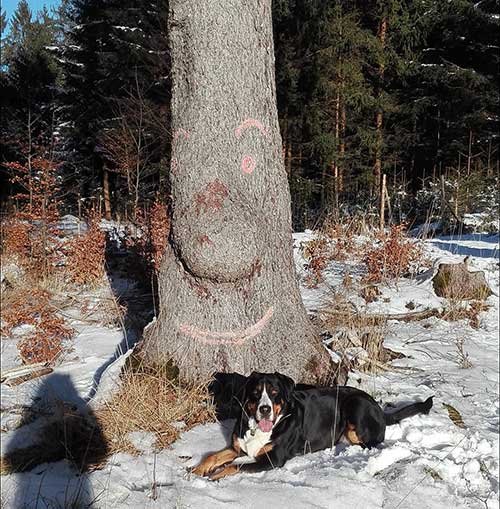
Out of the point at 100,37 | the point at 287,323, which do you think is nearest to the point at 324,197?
the point at 100,37

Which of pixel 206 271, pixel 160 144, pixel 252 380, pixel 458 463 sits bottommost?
pixel 458 463

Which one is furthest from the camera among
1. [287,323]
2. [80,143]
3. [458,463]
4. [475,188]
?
[80,143]

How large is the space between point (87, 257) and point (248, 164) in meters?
4.34

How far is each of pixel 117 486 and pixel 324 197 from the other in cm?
1470

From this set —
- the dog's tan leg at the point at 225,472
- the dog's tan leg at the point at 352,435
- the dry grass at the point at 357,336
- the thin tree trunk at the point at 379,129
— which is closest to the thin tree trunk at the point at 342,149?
the thin tree trunk at the point at 379,129

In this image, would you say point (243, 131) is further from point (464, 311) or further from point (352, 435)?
point (464, 311)

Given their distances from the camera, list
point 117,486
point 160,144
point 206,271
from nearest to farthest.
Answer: point 117,486, point 206,271, point 160,144

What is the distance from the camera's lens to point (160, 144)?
652 inches

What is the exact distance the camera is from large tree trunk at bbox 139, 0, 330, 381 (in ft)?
12.4

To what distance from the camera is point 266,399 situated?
3.13m

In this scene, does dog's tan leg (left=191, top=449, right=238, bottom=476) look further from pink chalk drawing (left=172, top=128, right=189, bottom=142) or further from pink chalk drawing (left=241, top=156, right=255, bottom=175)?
pink chalk drawing (left=172, top=128, right=189, bottom=142)

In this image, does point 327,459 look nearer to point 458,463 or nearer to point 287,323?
point 458,463

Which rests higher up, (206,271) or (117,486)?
(206,271)

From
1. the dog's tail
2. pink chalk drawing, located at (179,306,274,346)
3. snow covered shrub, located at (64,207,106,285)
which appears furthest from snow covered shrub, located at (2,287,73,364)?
the dog's tail
